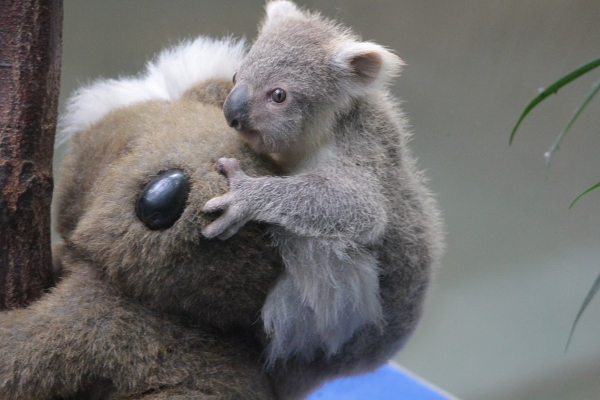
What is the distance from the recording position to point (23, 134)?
0.97m

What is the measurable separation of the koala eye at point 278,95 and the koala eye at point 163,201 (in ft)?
0.85

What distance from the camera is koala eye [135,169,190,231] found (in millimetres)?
901

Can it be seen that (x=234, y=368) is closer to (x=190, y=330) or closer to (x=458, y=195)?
(x=190, y=330)

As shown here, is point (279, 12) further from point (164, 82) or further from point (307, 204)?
point (307, 204)

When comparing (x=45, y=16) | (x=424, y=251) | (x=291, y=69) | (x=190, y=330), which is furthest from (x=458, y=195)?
(x=45, y=16)

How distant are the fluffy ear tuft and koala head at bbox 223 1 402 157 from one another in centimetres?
10

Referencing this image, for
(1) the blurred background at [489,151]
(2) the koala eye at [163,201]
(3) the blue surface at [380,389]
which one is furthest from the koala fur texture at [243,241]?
(3) the blue surface at [380,389]

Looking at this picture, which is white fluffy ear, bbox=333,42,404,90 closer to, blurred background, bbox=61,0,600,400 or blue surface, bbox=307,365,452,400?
blurred background, bbox=61,0,600,400

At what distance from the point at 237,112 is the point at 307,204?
216 mm

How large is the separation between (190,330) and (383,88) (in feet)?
2.12

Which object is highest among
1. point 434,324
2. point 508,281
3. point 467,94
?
point 467,94

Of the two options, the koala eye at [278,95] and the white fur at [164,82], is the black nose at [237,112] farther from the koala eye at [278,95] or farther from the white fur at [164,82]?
the white fur at [164,82]

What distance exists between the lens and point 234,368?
1.04 m

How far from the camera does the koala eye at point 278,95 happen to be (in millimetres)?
1069
